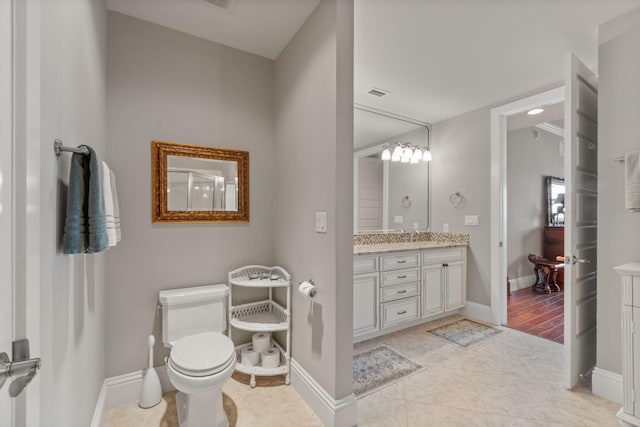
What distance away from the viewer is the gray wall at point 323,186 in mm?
1580

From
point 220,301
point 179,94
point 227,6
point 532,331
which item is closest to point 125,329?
point 220,301

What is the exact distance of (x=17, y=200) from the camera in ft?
2.19

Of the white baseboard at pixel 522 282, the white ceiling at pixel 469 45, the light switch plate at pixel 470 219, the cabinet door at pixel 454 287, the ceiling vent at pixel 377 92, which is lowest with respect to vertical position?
the white baseboard at pixel 522 282

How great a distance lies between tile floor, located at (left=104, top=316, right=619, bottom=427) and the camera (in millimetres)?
1637

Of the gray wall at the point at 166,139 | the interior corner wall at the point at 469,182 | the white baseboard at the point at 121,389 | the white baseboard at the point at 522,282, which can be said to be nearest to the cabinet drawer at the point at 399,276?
the interior corner wall at the point at 469,182

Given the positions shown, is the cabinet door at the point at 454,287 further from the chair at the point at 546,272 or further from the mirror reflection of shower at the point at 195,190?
the mirror reflection of shower at the point at 195,190

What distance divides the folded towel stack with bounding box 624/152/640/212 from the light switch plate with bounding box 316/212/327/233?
1.75m

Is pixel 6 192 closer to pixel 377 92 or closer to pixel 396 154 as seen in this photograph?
pixel 377 92

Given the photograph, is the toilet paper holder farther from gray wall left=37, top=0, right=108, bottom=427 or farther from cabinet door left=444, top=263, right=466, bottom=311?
cabinet door left=444, top=263, right=466, bottom=311

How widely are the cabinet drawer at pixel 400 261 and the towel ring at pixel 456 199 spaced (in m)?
1.01

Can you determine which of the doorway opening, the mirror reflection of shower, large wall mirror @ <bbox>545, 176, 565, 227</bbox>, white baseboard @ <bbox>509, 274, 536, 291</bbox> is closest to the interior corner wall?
the doorway opening

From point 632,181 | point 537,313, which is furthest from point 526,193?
point 632,181

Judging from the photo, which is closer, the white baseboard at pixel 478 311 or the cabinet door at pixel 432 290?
the cabinet door at pixel 432 290

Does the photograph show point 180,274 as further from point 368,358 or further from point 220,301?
point 368,358
